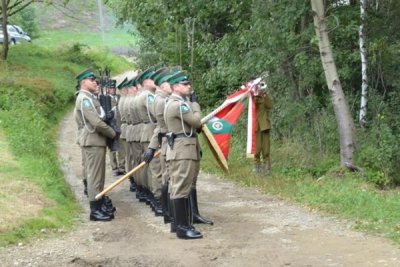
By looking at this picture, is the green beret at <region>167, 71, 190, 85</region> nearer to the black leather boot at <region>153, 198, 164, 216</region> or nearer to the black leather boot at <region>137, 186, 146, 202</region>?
the black leather boot at <region>153, 198, 164, 216</region>

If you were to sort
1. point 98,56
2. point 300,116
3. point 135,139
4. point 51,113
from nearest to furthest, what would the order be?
point 135,139
point 300,116
point 51,113
point 98,56

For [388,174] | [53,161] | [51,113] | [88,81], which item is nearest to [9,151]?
[53,161]

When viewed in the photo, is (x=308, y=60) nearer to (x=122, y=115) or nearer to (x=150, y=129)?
(x=122, y=115)

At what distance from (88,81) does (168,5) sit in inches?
249

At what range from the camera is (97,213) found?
393 inches

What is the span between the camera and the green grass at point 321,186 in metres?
9.25

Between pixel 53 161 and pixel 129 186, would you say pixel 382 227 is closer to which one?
pixel 129 186

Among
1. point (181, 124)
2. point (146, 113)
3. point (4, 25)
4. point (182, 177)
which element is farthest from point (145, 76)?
point (4, 25)

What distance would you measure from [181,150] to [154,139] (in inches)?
41.7

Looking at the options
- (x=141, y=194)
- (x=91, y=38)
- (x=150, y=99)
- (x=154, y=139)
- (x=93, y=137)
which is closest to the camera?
(x=154, y=139)

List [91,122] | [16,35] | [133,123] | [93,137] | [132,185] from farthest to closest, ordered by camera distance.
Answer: [16,35] < [132,185] < [133,123] < [93,137] < [91,122]

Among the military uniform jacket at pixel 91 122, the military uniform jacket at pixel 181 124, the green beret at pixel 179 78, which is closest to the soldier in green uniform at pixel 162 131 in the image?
the green beret at pixel 179 78

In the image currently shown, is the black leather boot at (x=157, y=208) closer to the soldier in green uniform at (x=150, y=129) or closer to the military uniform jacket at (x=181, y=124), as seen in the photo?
the soldier in green uniform at (x=150, y=129)

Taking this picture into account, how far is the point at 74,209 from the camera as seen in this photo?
10.7 metres
